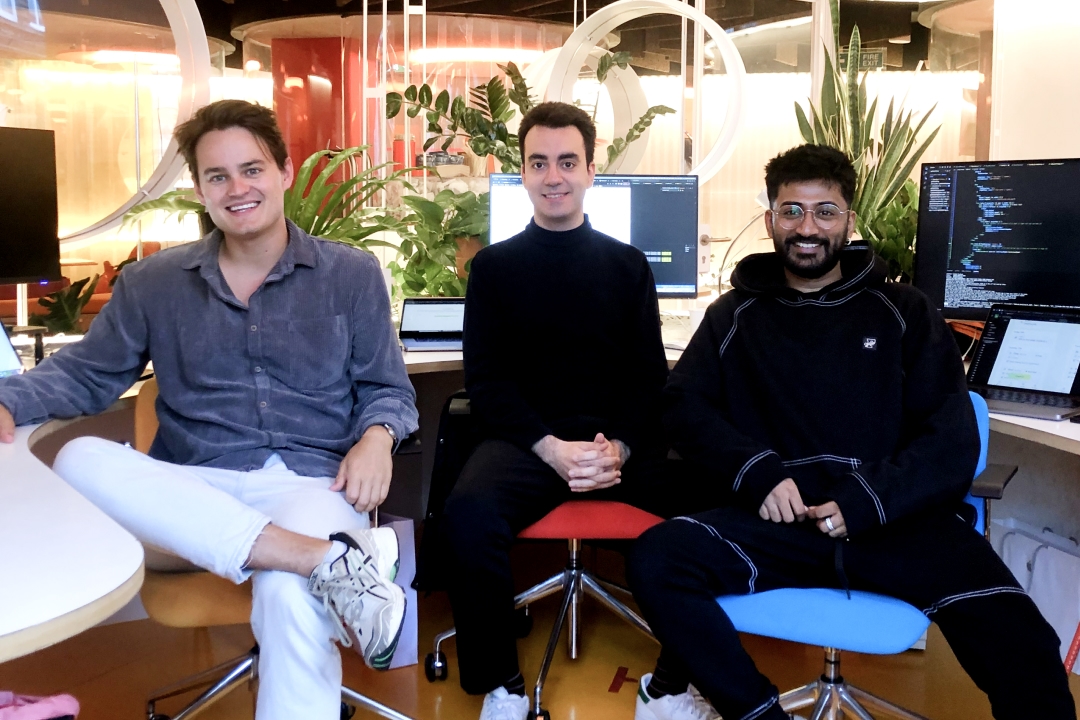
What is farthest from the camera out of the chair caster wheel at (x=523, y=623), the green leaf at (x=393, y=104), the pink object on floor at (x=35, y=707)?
the green leaf at (x=393, y=104)

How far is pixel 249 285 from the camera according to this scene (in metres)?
2.21

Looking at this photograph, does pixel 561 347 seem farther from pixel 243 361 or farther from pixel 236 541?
pixel 236 541

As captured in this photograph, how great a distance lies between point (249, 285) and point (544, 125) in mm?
906

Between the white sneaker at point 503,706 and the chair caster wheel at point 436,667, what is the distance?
0.36m

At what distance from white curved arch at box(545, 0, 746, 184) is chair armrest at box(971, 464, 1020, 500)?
2.36 m

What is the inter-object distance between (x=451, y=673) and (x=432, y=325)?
1023mm

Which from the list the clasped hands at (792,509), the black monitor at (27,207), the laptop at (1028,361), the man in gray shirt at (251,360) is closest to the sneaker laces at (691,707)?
the clasped hands at (792,509)

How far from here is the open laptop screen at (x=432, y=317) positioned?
2.94 meters

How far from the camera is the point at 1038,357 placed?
229 cm

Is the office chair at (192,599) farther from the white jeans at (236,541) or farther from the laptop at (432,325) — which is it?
the laptop at (432,325)

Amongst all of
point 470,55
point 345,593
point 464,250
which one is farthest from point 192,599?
point 470,55

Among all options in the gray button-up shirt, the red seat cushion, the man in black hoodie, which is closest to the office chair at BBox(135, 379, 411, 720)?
the gray button-up shirt

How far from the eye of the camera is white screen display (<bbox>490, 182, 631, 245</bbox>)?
10.3 ft

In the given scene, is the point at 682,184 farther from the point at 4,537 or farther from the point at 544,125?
the point at 4,537
